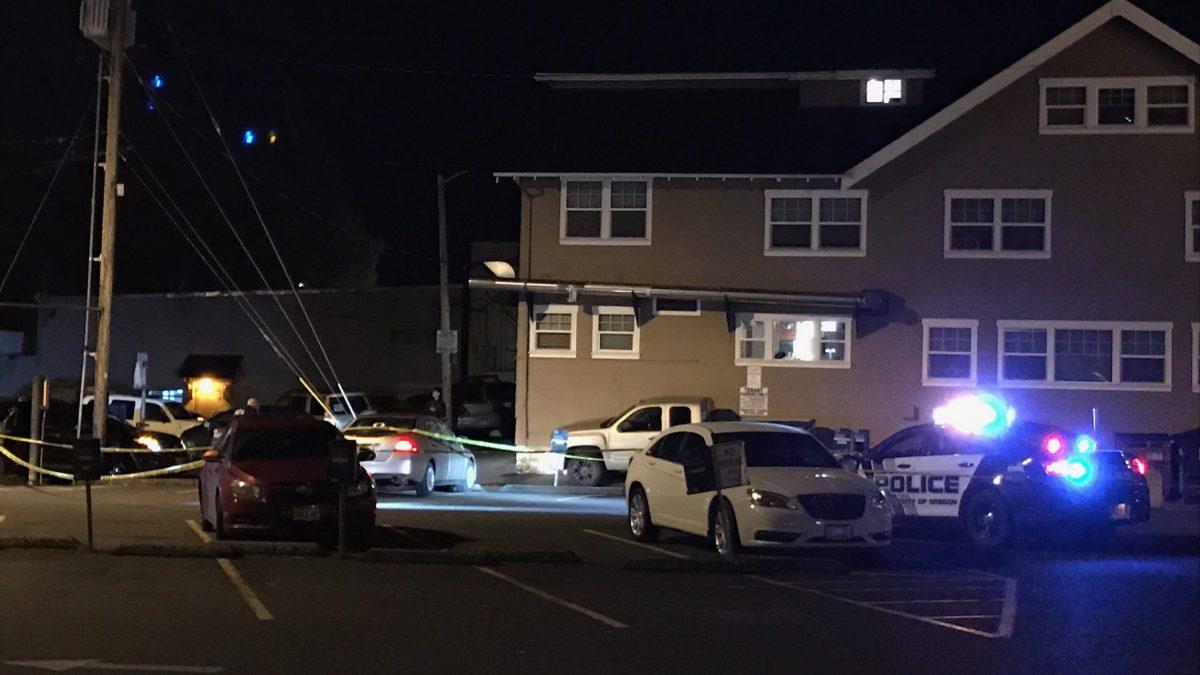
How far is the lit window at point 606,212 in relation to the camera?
3183 centimetres

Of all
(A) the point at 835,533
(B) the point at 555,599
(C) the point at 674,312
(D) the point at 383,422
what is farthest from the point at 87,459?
(C) the point at 674,312

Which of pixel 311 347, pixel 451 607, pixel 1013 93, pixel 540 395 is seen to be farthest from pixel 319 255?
pixel 451 607

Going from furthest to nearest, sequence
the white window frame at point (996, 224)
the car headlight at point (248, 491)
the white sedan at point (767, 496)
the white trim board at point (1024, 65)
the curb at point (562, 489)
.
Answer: the white window frame at point (996, 224) < the white trim board at point (1024, 65) < the curb at point (562, 489) < the car headlight at point (248, 491) < the white sedan at point (767, 496)

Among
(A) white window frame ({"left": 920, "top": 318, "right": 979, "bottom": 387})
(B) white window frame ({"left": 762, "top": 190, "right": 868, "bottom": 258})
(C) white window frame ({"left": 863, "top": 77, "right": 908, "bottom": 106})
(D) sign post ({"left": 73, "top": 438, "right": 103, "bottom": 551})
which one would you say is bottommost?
(D) sign post ({"left": 73, "top": 438, "right": 103, "bottom": 551})

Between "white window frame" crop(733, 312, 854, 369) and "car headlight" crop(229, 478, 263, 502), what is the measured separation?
1714cm

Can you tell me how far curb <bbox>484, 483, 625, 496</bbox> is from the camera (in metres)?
27.0

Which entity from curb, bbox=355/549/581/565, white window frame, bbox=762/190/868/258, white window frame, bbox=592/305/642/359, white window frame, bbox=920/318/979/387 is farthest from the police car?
white window frame, bbox=592/305/642/359

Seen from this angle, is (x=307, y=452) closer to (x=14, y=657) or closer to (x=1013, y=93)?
(x=14, y=657)

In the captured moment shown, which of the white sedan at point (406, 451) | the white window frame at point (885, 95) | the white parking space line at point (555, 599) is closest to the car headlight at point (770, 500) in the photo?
the white parking space line at point (555, 599)

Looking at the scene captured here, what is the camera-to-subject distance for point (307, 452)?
1711 centimetres

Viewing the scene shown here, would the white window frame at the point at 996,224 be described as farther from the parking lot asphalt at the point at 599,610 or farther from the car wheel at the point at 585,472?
the parking lot asphalt at the point at 599,610

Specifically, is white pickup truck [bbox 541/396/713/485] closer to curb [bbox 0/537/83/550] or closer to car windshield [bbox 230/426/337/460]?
car windshield [bbox 230/426/337/460]

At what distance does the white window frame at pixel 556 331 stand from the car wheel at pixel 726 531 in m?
16.8

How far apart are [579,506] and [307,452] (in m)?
7.35
